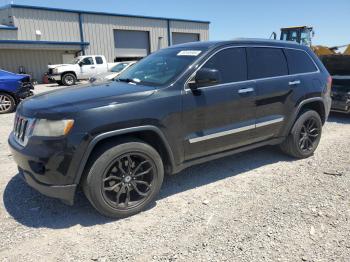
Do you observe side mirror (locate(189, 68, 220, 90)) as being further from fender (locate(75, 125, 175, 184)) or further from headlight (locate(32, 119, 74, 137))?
headlight (locate(32, 119, 74, 137))

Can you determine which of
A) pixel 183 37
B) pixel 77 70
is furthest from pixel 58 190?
pixel 183 37

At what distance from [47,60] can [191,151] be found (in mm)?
27445

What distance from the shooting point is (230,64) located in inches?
170

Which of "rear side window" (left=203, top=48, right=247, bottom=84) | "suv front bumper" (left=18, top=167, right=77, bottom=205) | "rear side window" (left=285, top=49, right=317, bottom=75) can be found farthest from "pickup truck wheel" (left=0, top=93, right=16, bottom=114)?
"rear side window" (left=285, top=49, right=317, bottom=75)

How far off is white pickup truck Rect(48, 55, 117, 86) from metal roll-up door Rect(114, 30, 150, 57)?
9870 millimetres

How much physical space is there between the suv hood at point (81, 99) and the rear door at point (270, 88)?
5.35 feet

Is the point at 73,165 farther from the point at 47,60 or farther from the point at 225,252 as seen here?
the point at 47,60

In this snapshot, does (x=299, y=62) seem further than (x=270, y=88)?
Yes

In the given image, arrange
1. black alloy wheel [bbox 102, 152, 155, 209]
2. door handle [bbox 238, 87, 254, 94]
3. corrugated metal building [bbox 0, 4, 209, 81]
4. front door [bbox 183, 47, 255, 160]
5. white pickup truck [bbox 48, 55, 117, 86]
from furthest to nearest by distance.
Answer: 1. corrugated metal building [bbox 0, 4, 209, 81]
2. white pickup truck [bbox 48, 55, 117, 86]
3. door handle [bbox 238, 87, 254, 94]
4. front door [bbox 183, 47, 255, 160]
5. black alloy wheel [bbox 102, 152, 155, 209]

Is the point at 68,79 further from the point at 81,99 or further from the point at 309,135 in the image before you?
the point at 81,99

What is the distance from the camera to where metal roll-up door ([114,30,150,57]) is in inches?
1259

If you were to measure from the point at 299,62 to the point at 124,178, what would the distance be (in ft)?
10.9

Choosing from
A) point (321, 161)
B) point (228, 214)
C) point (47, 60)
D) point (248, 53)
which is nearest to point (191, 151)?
point (228, 214)

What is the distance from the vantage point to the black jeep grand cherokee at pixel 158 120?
10.5 feet
